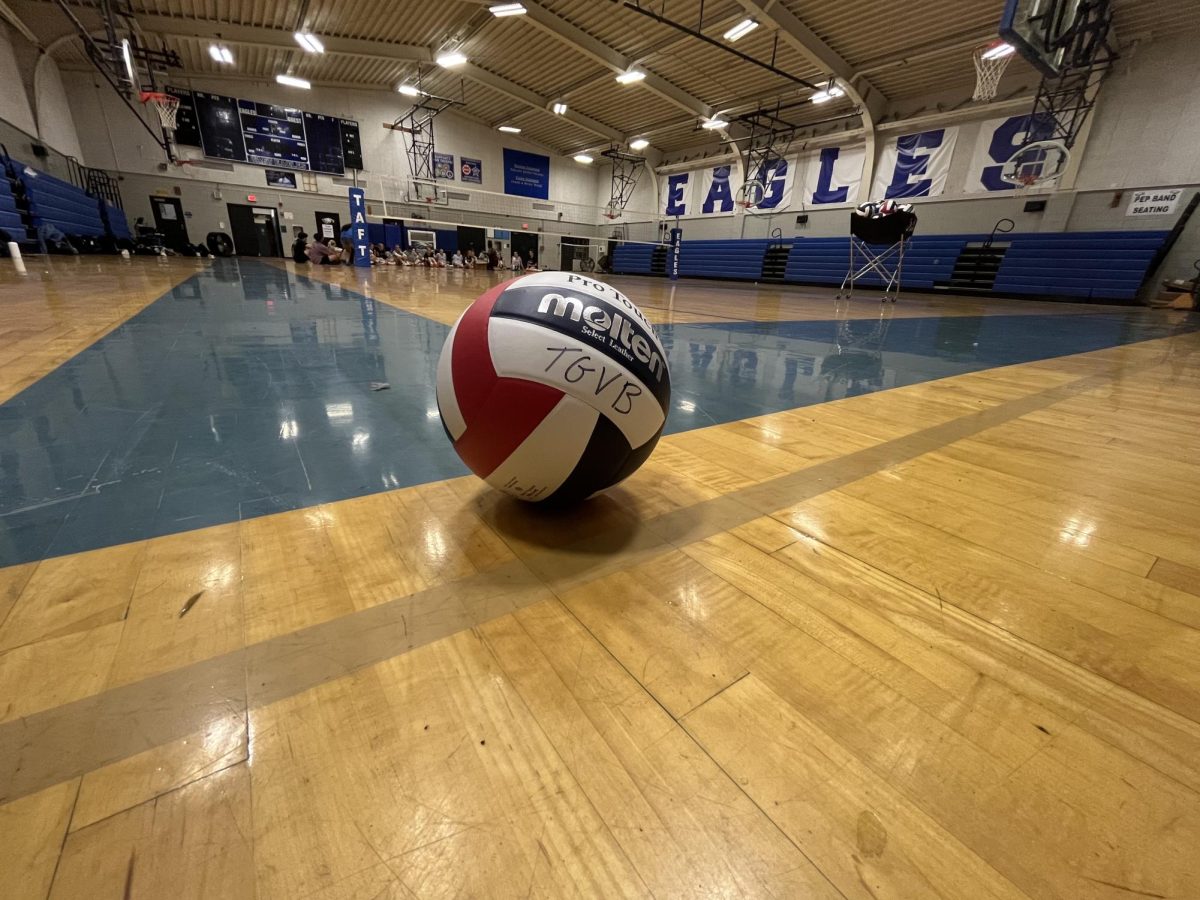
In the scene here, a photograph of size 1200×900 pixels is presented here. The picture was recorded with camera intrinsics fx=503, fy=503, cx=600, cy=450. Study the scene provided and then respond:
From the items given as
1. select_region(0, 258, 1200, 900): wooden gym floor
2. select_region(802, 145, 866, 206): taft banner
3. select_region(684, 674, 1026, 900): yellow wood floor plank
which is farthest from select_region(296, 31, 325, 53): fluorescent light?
select_region(684, 674, 1026, 900): yellow wood floor plank

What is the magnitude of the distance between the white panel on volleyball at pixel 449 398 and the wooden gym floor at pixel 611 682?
Answer: 245 mm

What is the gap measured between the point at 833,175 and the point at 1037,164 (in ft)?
17.9

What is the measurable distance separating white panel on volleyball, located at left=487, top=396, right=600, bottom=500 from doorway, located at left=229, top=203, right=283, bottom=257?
76.9ft

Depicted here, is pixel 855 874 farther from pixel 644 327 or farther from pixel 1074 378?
pixel 1074 378

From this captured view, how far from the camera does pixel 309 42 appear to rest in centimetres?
1355

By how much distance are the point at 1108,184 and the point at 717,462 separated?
615 inches

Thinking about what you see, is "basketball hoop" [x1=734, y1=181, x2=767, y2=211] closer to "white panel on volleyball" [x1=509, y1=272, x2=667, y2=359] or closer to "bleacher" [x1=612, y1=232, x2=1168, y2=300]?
"bleacher" [x1=612, y1=232, x2=1168, y2=300]

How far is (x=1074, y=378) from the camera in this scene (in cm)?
351

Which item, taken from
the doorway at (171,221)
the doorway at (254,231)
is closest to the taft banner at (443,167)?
the doorway at (254,231)

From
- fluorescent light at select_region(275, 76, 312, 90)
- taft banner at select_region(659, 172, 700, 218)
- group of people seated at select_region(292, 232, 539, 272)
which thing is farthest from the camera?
taft banner at select_region(659, 172, 700, 218)

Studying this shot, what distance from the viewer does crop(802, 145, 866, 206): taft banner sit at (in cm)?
1559

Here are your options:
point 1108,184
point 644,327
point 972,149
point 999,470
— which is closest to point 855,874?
point 644,327

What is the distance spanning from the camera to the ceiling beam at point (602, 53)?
1238 cm

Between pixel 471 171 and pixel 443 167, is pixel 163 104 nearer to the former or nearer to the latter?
pixel 443 167
